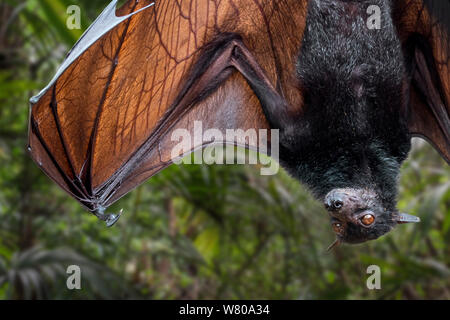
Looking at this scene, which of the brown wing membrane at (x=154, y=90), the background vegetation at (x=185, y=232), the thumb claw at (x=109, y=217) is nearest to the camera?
the thumb claw at (x=109, y=217)

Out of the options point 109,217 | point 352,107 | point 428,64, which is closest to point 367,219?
point 352,107

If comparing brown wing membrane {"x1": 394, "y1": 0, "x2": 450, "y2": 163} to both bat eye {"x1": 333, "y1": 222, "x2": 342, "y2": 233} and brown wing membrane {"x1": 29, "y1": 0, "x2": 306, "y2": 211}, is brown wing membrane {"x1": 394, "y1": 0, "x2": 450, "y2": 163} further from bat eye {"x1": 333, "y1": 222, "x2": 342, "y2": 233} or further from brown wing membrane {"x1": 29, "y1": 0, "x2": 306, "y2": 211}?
bat eye {"x1": 333, "y1": 222, "x2": 342, "y2": 233}

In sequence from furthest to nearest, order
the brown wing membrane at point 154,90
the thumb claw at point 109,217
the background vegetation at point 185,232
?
the background vegetation at point 185,232 → the brown wing membrane at point 154,90 → the thumb claw at point 109,217

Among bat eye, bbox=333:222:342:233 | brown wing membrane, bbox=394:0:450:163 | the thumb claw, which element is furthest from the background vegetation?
the thumb claw

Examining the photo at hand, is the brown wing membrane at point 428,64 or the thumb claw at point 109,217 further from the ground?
the brown wing membrane at point 428,64

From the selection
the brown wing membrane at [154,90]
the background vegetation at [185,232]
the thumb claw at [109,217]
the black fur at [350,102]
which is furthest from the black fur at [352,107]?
the thumb claw at [109,217]

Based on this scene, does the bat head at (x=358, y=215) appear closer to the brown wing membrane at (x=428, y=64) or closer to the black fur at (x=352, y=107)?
the black fur at (x=352, y=107)

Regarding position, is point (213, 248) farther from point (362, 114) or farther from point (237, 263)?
point (362, 114)
